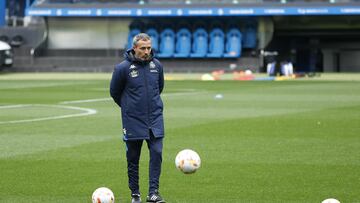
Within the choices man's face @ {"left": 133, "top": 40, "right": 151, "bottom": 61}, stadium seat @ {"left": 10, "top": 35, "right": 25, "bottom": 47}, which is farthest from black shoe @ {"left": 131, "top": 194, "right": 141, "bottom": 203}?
stadium seat @ {"left": 10, "top": 35, "right": 25, "bottom": 47}

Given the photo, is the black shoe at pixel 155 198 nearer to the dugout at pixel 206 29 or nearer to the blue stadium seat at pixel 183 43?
the dugout at pixel 206 29

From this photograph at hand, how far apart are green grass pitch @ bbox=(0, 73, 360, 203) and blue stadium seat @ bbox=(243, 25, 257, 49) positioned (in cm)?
1842

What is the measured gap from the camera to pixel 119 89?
10.7m

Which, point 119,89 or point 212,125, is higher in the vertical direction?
point 119,89

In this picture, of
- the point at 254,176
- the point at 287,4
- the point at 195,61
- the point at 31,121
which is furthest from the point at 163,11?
the point at 254,176

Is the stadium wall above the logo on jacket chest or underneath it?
underneath

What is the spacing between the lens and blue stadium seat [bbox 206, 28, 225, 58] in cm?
4667

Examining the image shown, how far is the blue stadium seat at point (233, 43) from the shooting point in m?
46.1

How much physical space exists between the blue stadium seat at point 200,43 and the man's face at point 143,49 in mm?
36402

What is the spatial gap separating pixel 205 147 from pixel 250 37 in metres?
32.1

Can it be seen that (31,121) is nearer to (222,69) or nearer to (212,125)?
(212,125)

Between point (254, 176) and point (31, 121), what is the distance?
348 inches

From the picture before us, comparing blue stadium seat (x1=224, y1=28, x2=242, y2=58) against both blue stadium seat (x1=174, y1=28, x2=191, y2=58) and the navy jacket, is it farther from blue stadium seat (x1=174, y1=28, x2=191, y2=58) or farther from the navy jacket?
the navy jacket

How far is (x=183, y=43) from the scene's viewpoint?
156 feet
